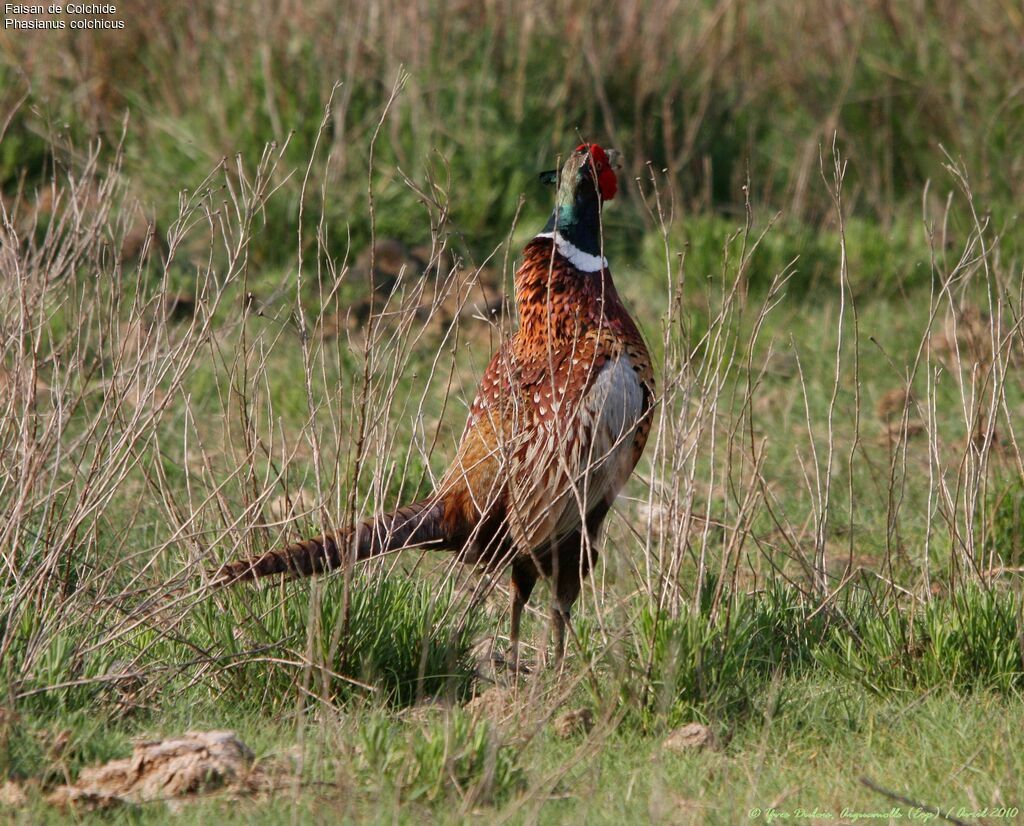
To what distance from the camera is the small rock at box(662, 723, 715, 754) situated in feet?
10.2

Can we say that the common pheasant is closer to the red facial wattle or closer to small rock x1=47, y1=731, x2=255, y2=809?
the red facial wattle

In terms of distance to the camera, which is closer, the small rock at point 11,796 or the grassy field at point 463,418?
the small rock at point 11,796

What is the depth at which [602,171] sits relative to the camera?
4250mm

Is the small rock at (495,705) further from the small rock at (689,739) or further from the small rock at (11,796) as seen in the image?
the small rock at (11,796)

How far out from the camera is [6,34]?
7.55m

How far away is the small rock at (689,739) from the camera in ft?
10.2

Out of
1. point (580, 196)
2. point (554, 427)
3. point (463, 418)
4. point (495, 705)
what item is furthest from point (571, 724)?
point (463, 418)

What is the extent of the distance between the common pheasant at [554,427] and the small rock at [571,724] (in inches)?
15.2

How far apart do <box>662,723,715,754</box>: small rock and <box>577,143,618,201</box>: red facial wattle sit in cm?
172

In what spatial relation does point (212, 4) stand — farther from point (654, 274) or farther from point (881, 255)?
point (881, 255)

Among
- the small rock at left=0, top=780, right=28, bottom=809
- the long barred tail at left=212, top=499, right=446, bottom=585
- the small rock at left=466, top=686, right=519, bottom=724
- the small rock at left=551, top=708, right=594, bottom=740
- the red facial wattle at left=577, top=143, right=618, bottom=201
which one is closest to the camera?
the small rock at left=0, top=780, right=28, bottom=809

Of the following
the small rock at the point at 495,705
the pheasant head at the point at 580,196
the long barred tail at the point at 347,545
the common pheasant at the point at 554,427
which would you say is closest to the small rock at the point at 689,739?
the small rock at the point at 495,705

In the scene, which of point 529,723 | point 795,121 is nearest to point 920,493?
point 529,723

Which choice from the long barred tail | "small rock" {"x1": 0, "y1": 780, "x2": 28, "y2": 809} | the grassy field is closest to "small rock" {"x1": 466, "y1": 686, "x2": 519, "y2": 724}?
the grassy field
